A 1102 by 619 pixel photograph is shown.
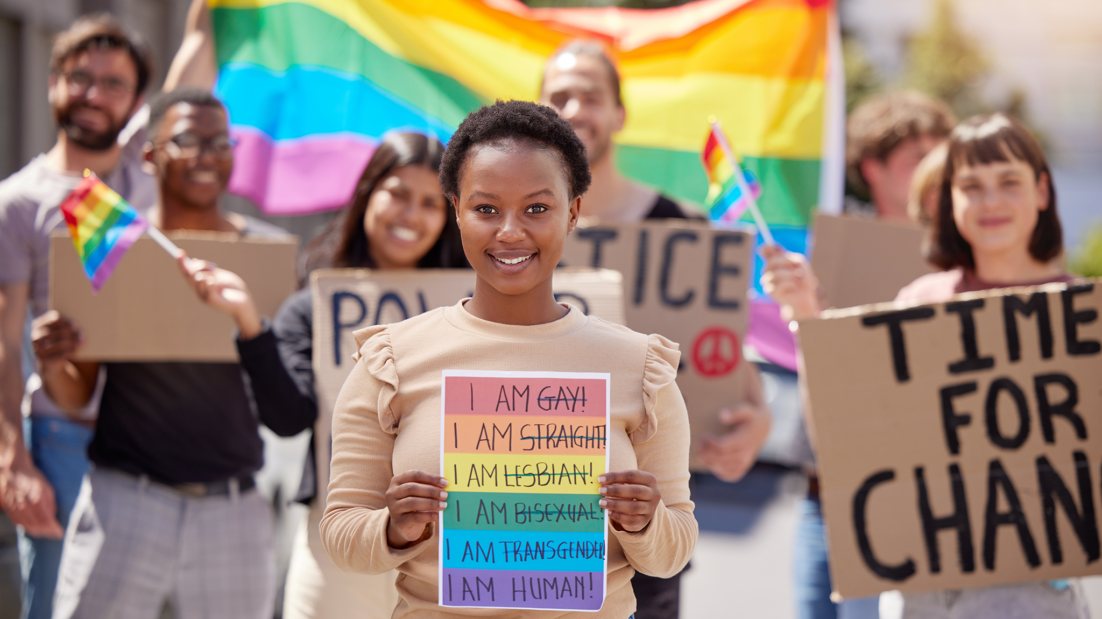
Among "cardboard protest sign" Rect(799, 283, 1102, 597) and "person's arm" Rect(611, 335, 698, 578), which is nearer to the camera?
"person's arm" Rect(611, 335, 698, 578)

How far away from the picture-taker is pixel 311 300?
99.3 inches

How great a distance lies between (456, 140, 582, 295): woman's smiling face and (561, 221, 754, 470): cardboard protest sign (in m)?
1.39

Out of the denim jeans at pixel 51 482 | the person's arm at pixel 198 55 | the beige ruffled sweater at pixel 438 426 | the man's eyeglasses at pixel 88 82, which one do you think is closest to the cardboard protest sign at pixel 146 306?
the denim jeans at pixel 51 482

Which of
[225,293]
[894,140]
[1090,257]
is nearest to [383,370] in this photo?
[225,293]

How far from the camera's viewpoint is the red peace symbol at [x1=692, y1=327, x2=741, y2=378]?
2762mm

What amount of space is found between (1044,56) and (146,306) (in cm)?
5226

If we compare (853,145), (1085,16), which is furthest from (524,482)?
(1085,16)

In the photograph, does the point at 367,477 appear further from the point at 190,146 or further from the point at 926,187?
the point at 926,187

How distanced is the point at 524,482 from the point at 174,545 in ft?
5.46

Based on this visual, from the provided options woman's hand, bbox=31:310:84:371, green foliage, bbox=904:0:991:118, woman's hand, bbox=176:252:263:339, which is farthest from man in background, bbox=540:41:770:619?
green foliage, bbox=904:0:991:118

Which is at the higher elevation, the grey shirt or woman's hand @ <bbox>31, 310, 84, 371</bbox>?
the grey shirt

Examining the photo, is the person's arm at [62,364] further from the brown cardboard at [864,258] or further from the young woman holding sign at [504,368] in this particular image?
the brown cardboard at [864,258]

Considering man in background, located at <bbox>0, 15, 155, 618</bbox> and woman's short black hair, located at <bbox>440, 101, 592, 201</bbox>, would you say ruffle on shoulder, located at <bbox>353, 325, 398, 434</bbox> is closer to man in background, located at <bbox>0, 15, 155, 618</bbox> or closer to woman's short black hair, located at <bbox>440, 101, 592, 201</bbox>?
woman's short black hair, located at <bbox>440, 101, 592, 201</bbox>

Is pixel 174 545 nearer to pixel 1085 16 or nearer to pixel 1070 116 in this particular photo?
pixel 1070 116
